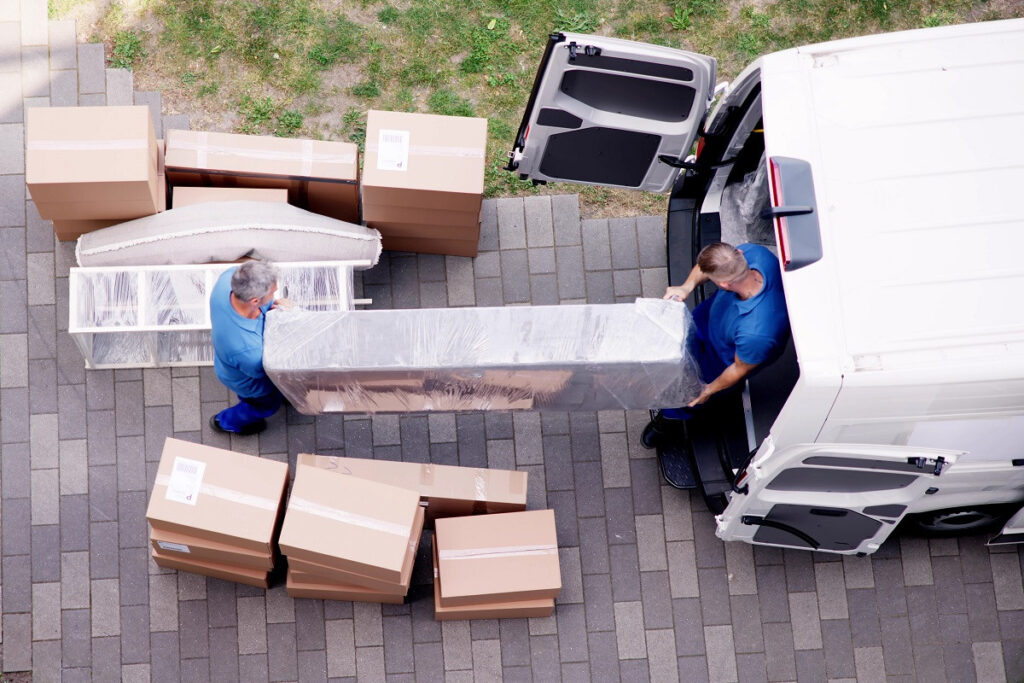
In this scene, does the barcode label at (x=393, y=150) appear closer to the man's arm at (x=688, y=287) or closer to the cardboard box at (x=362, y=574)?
the man's arm at (x=688, y=287)

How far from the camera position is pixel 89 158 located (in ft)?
16.3

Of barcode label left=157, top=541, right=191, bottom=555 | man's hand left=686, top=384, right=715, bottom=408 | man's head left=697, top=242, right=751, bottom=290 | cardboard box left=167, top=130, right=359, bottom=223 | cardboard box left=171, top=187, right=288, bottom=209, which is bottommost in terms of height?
barcode label left=157, top=541, right=191, bottom=555

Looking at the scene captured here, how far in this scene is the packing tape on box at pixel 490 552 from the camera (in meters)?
4.86

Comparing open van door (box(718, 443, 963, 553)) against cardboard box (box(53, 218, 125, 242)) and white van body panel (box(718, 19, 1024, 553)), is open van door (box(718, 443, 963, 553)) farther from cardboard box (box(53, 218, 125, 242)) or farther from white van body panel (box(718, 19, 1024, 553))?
cardboard box (box(53, 218, 125, 242))

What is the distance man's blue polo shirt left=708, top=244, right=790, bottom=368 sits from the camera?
430cm

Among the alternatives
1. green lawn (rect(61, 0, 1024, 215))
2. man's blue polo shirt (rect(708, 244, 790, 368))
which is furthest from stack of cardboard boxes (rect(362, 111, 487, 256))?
man's blue polo shirt (rect(708, 244, 790, 368))

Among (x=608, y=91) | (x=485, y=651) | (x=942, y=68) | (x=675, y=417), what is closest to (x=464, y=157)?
(x=608, y=91)

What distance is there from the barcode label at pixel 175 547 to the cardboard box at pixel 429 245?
6.84 ft

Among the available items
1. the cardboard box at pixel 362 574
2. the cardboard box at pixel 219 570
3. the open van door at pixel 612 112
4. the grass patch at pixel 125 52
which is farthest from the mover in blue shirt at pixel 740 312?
the grass patch at pixel 125 52

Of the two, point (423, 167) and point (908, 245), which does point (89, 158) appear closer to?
point (423, 167)

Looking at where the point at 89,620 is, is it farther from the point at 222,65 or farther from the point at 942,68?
the point at 942,68

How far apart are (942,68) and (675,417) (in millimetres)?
2167

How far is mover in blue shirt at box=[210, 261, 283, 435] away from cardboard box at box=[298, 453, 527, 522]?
503 millimetres

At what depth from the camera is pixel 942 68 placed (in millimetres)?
4121
